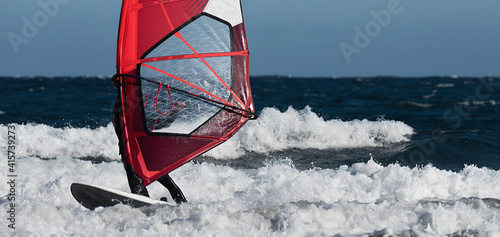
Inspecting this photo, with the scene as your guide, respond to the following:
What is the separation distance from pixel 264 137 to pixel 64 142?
11.2 ft

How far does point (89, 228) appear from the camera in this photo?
3.98 metres

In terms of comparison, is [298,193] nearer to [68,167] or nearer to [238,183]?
[238,183]

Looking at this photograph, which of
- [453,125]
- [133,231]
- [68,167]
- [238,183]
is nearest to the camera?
[133,231]

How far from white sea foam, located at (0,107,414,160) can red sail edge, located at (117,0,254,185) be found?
13.4 feet

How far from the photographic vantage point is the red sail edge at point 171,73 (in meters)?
4.24

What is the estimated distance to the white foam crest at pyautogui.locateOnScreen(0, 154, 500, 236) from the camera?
4.00 m

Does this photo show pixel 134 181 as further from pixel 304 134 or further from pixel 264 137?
pixel 304 134

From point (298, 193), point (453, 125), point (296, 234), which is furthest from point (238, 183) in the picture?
point (453, 125)

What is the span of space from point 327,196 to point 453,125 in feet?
26.1

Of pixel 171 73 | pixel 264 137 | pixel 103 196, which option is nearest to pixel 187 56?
pixel 171 73

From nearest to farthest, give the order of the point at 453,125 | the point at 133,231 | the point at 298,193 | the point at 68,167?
the point at 133,231 → the point at 298,193 → the point at 68,167 → the point at 453,125

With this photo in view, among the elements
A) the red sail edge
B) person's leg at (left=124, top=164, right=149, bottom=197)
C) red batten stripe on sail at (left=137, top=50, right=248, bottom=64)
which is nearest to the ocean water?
person's leg at (left=124, top=164, right=149, bottom=197)

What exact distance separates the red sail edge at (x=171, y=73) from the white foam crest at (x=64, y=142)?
411 cm

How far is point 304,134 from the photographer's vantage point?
10086mm
